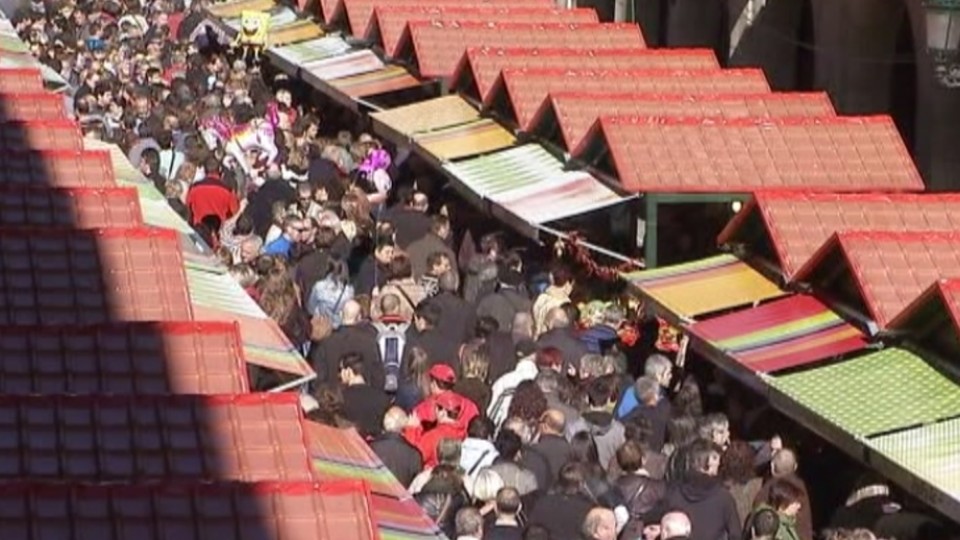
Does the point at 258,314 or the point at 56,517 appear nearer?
the point at 56,517

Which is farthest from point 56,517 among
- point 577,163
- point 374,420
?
point 577,163

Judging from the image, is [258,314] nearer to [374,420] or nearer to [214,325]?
[374,420]

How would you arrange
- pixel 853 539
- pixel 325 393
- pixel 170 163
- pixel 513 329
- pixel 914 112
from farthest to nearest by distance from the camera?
pixel 914 112 → pixel 170 163 → pixel 513 329 → pixel 325 393 → pixel 853 539

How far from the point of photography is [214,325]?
38.0 feet

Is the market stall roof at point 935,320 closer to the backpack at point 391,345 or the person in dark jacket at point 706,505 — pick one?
the person in dark jacket at point 706,505

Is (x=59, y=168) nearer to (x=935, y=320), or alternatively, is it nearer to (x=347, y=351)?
(x=347, y=351)

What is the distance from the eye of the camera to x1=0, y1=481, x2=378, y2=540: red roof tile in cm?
841

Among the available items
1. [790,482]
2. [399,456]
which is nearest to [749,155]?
[399,456]

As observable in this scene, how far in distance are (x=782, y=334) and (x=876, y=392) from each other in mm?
1334

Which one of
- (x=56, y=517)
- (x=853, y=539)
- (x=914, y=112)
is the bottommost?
(x=914, y=112)

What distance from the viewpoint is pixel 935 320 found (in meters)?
13.0

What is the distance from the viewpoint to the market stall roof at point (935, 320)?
12.7m

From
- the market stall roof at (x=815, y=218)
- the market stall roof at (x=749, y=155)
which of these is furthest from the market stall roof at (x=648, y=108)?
the market stall roof at (x=815, y=218)

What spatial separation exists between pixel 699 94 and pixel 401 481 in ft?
26.0
